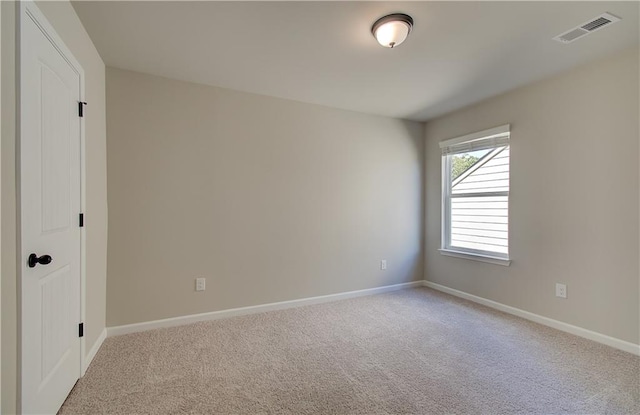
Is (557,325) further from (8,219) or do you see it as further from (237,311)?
(8,219)

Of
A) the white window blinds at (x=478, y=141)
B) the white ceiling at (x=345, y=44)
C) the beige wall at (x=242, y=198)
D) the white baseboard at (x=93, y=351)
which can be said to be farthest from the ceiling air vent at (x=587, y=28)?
the white baseboard at (x=93, y=351)

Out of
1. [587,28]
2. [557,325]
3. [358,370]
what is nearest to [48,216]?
[358,370]

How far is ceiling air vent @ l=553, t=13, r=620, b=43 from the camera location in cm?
197

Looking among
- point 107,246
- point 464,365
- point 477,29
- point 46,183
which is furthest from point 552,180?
point 107,246

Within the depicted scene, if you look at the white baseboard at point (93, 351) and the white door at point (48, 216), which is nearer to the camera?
the white door at point (48, 216)

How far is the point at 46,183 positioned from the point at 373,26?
217 cm

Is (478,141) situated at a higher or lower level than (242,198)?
higher

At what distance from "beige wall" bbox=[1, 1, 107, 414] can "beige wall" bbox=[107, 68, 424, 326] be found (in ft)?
0.58

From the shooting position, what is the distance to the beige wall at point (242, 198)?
8.90 feet

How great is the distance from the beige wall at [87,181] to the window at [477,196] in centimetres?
383

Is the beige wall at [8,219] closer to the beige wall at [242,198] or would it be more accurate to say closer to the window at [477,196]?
the beige wall at [242,198]

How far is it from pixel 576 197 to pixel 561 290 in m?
0.89

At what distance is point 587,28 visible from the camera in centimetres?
208

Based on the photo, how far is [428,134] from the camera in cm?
432
